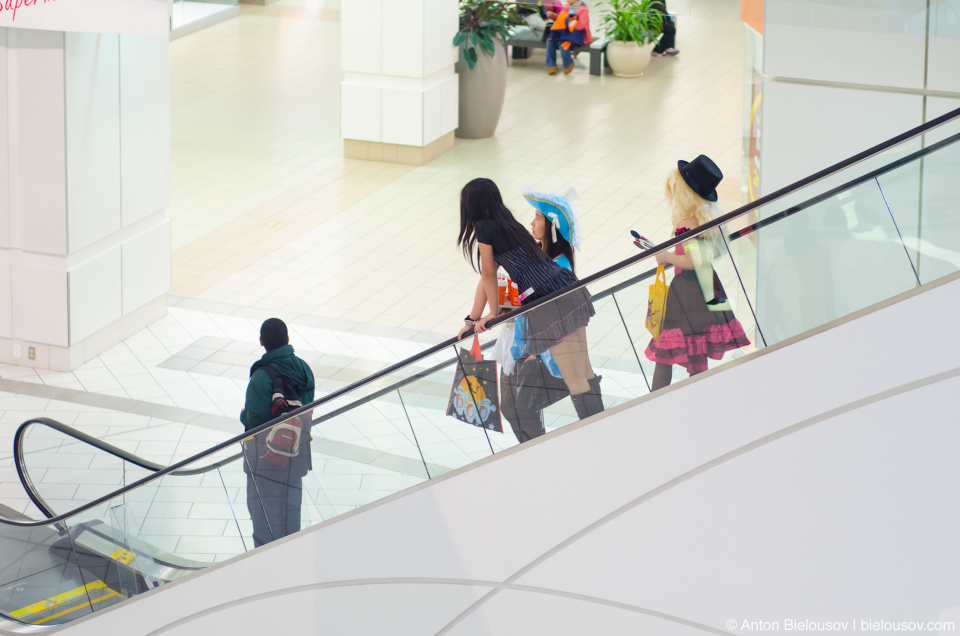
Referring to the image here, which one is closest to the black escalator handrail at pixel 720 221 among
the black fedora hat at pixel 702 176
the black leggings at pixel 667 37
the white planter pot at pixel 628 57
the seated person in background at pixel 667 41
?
the black fedora hat at pixel 702 176

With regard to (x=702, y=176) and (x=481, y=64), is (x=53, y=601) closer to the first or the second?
(x=702, y=176)

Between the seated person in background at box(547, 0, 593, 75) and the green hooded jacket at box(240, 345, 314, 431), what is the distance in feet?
37.3

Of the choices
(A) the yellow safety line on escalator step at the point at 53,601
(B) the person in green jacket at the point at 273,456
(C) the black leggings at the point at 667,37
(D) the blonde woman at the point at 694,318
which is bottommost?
(A) the yellow safety line on escalator step at the point at 53,601

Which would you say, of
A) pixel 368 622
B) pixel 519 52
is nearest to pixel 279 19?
pixel 519 52

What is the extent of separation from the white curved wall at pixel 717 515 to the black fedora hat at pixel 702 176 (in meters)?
1.03

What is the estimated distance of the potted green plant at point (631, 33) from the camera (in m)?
15.5

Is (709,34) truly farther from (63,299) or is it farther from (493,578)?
(493,578)

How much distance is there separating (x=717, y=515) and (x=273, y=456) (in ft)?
6.40

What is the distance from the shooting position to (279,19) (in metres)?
18.9

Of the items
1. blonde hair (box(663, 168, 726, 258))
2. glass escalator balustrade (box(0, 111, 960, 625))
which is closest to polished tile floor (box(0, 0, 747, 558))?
glass escalator balustrade (box(0, 111, 960, 625))

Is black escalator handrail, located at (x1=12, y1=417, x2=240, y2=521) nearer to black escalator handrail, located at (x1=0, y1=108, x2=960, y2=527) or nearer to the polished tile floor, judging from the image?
the polished tile floor

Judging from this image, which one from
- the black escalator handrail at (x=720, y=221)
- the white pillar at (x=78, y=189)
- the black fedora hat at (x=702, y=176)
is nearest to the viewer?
the black escalator handrail at (x=720, y=221)

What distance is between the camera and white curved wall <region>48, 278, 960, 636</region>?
13.1 feet

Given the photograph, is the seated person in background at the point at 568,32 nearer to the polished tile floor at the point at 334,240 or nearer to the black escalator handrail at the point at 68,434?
the polished tile floor at the point at 334,240
